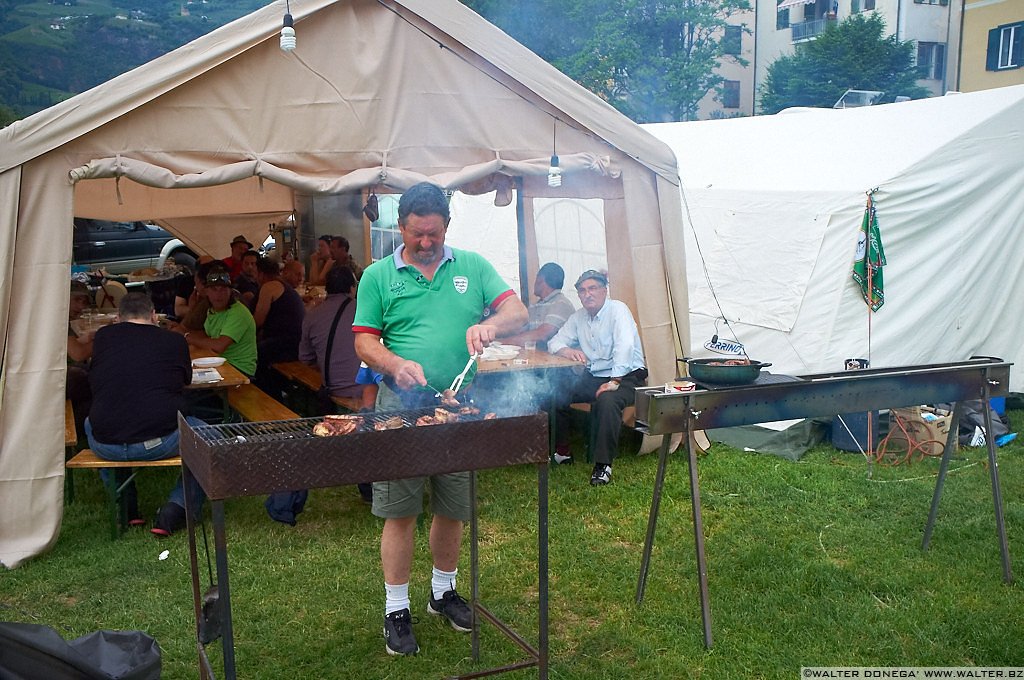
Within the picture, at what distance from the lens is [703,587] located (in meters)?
3.77

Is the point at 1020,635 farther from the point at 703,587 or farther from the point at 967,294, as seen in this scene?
the point at 967,294

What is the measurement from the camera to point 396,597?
3.67 metres

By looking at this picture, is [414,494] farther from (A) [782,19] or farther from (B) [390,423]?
(A) [782,19]

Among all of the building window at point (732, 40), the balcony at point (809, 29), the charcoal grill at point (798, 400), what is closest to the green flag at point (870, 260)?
the charcoal grill at point (798, 400)

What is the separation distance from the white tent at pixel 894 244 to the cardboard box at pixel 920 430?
48 cm

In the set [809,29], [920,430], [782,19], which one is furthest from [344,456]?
[782,19]

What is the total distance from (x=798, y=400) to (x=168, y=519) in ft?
11.6

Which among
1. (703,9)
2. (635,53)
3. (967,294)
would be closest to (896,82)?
(703,9)

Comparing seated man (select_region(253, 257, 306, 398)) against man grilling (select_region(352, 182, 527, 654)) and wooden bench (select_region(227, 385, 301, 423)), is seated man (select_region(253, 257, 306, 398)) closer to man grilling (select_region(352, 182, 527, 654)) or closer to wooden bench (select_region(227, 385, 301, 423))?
wooden bench (select_region(227, 385, 301, 423))

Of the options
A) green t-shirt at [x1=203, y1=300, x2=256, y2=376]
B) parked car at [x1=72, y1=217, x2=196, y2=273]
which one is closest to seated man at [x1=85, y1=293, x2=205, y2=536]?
green t-shirt at [x1=203, y1=300, x2=256, y2=376]

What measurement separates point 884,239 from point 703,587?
4458 mm

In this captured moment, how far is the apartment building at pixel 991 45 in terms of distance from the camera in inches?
1252

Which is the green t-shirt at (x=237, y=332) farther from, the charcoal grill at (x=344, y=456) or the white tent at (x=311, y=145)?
the charcoal grill at (x=344, y=456)

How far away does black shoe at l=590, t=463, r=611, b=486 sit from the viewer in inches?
240
